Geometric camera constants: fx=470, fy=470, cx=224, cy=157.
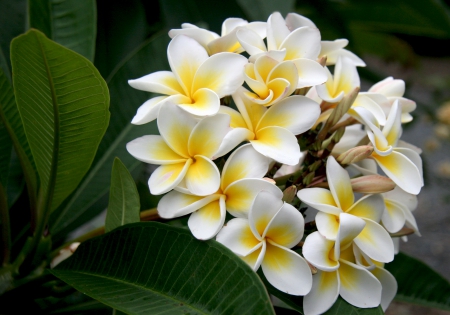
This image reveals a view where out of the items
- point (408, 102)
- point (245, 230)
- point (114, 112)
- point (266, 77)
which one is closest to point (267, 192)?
point (245, 230)

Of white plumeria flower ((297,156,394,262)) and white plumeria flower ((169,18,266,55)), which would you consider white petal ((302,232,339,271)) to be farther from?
white plumeria flower ((169,18,266,55))

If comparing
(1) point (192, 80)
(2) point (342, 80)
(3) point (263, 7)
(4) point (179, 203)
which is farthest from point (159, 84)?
(3) point (263, 7)

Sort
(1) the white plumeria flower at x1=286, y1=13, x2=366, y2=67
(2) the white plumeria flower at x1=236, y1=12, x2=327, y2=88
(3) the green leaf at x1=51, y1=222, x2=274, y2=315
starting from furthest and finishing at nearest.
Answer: (1) the white plumeria flower at x1=286, y1=13, x2=366, y2=67 → (2) the white plumeria flower at x1=236, y1=12, x2=327, y2=88 → (3) the green leaf at x1=51, y1=222, x2=274, y2=315

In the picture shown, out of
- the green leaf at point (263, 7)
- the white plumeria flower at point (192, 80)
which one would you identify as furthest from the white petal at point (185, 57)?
the green leaf at point (263, 7)

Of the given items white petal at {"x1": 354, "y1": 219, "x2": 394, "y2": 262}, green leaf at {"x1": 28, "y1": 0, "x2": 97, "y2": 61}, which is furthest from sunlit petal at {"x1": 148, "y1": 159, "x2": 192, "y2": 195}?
green leaf at {"x1": 28, "y1": 0, "x2": 97, "y2": 61}

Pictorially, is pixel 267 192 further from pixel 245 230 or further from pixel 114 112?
pixel 114 112

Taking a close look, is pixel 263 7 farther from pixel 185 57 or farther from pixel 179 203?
pixel 179 203
